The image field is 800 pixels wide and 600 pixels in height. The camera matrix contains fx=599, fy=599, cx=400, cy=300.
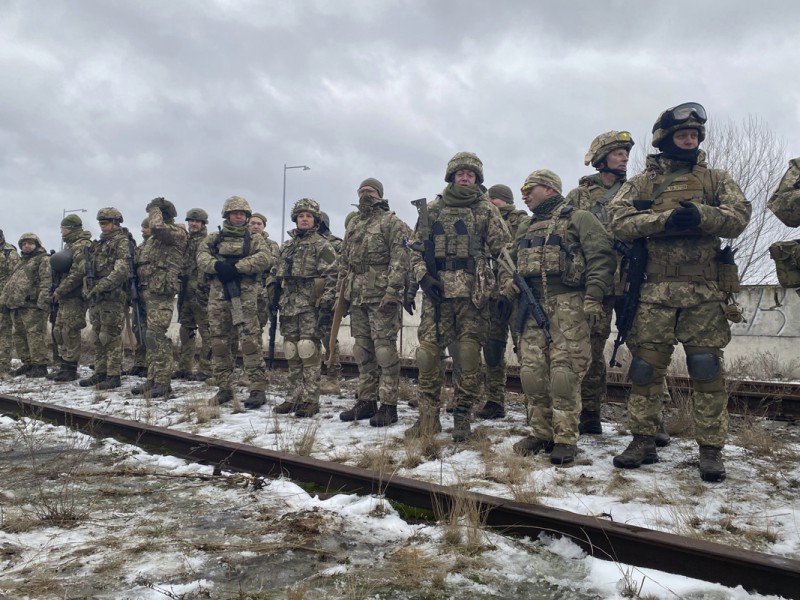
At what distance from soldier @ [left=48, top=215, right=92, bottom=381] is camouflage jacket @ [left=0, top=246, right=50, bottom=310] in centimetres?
71

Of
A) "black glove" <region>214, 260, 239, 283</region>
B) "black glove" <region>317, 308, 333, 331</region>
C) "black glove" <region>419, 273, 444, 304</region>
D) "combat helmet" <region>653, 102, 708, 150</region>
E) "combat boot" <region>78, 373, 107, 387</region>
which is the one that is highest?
"combat helmet" <region>653, 102, 708, 150</region>

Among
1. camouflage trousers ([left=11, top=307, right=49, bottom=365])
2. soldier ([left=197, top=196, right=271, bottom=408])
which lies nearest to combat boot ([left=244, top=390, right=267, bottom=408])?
soldier ([left=197, top=196, right=271, bottom=408])

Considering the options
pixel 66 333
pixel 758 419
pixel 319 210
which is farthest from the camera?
pixel 66 333

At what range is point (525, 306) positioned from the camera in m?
4.89

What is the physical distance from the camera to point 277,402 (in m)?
7.53

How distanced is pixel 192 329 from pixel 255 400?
3434mm

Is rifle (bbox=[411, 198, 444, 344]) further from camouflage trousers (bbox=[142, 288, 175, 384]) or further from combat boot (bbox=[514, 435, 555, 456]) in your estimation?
camouflage trousers (bbox=[142, 288, 175, 384])

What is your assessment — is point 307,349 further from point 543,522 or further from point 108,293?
point 108,293

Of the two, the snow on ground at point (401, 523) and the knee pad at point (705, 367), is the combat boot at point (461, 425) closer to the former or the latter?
the snow on ground at point (401, 523)

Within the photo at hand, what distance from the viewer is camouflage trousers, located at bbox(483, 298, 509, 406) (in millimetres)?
6367

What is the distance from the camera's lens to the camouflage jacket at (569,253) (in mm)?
4438

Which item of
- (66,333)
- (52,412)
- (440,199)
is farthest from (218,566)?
(66,333)

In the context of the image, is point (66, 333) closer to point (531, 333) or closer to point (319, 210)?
point (319, 210)

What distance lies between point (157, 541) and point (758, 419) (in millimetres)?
5533
